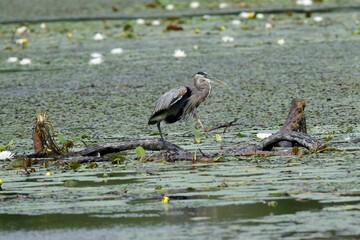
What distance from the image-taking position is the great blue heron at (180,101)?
792cm

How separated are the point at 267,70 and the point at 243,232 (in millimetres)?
7509

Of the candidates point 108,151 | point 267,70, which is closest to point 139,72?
point 267,70

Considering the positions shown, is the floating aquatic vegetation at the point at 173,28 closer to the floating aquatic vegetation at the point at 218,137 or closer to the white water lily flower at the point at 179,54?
the white water lily flower at the point at 179,54

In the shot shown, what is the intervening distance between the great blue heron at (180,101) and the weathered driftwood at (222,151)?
0.45m

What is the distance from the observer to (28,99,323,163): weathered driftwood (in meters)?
7.27

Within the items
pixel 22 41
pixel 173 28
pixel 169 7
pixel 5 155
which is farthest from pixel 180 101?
pixel 169 7

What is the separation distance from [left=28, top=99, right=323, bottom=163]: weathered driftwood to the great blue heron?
449mm

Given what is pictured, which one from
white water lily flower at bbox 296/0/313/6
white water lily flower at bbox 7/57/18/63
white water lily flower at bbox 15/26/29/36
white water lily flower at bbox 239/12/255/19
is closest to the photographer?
white water lily flower at bbox 7/57/18/63

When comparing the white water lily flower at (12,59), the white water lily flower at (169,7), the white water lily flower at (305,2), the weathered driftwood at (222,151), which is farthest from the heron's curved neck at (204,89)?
the white water lily flower at (169,7)

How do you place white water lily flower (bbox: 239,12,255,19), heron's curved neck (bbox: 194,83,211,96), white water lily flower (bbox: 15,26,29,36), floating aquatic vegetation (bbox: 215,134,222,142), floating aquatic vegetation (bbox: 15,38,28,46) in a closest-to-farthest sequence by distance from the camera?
floating aquatic vegetation (bbox: 215,134,222,142)
heron's curved neck (bbox: 194,83,211,96)
floating aquatic vegetation (bbox: 15,38,28,46)
white water lily flower (bbox: 15,26,29,36)
white water lily flower (bbox: 239,12,255,19)

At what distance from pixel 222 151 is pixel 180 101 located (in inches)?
32.0

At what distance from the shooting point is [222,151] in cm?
741

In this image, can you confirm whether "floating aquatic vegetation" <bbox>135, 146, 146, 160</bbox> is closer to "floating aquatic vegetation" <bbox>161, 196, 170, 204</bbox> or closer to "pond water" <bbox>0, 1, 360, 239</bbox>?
"pond water" <bbox>0, 1, 360, 239</bbox>

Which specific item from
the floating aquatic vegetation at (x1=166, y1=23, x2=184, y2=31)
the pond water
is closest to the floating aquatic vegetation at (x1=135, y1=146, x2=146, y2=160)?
the pond water
